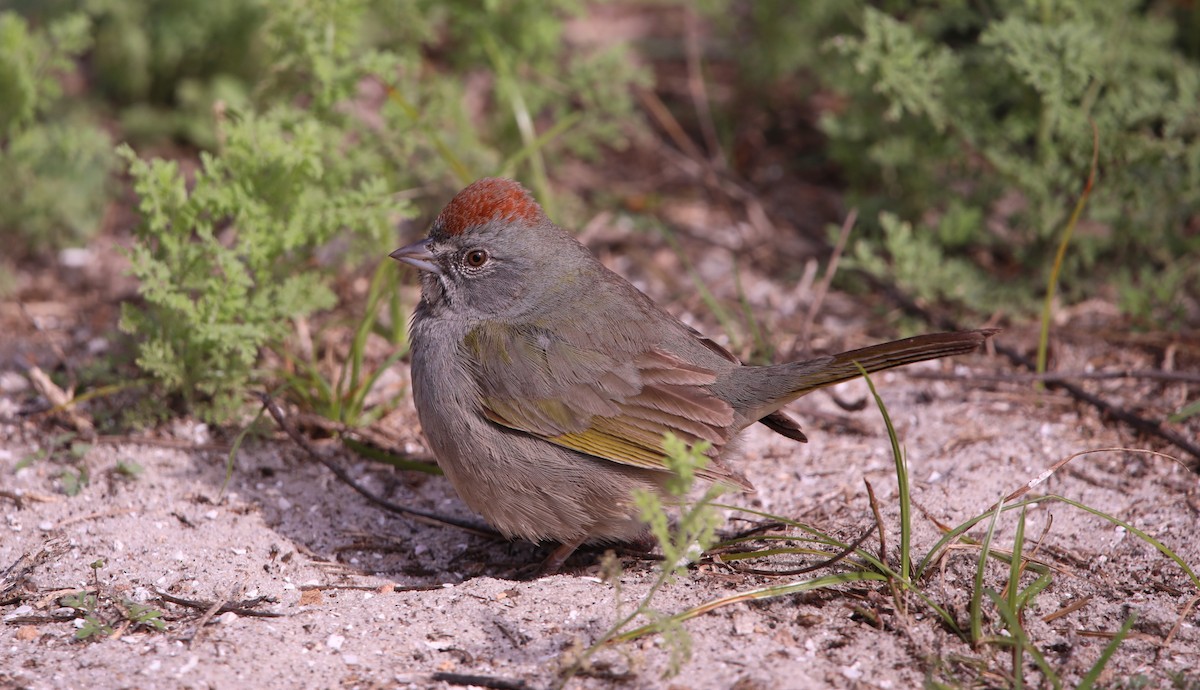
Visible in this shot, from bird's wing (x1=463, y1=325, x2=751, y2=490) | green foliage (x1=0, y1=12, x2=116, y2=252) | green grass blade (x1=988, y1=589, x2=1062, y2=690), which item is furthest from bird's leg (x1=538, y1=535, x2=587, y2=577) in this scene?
green foliage (x1=0, y1=12, x2=116, y2=252)

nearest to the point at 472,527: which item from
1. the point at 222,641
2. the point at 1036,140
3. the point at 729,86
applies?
→ the point at 222,641

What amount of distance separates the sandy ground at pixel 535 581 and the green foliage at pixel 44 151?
53.0 inches

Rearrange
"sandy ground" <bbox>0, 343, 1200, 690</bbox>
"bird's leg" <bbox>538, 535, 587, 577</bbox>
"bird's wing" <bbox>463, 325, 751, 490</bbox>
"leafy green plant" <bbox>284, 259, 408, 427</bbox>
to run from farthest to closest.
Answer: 1. "leafy green plant" <bbox>284, 259, 408, 427</bbox>
2. "bird's leg" <bbox>538, 535, 587, 577</bbox>
3. "bird's wing" <bbox>463, 325, 751, 490</bbox>
4. "sandy ground" <bbox>0, 343, 1200, 690</bbox>

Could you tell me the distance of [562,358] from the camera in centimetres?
394

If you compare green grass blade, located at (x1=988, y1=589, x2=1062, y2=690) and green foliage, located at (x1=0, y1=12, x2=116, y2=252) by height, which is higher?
green grass blade, located at (x1=988, y1=589, x2=1062, y2=690)

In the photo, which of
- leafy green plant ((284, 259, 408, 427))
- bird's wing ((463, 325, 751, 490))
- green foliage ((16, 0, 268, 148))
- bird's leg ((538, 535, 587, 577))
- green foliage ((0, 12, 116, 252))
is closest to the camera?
bird's wing ((463, 325, 751, 490))

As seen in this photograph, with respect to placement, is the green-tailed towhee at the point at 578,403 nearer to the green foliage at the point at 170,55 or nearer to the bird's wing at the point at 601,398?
the bird's wing at the point at 601,398

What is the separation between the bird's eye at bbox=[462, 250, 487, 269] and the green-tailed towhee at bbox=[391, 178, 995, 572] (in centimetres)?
18

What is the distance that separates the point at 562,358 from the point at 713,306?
4.57 ft

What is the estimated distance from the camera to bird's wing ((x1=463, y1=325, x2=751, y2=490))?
12.5ft

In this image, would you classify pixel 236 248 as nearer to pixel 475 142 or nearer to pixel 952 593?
pixel 475 142

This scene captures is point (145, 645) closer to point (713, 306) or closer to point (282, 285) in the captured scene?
point (282, 285)

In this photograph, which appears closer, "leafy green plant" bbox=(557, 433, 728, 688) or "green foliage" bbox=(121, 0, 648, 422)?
"leafy green plant" bbox=(557, 433, 728, 688)

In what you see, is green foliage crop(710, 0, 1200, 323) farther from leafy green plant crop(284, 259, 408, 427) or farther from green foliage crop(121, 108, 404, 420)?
green foliage crop(121, 108, 404, 420)
